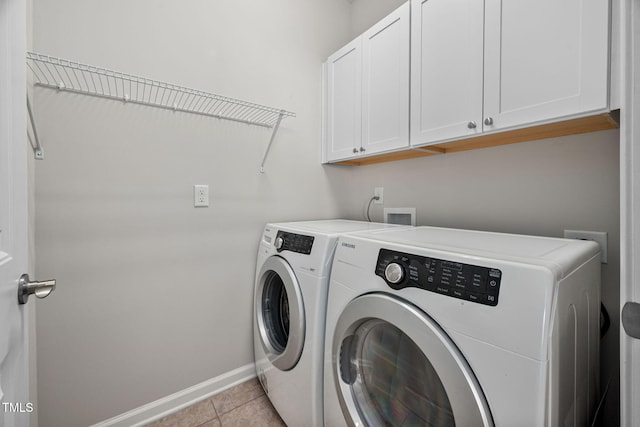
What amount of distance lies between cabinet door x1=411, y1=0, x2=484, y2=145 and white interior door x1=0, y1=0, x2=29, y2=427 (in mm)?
1438

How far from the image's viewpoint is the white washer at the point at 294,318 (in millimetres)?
1090

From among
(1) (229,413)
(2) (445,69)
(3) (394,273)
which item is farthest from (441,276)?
(1) (229,413)

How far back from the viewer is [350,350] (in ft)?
3.16

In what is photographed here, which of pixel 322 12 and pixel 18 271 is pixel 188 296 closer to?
pixel 18 271

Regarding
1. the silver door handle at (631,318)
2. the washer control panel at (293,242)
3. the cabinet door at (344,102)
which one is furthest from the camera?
the cabinet door at (344,102)

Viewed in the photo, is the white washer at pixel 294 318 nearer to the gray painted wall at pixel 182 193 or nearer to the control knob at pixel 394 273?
the gray painted wall at pixel 182 193

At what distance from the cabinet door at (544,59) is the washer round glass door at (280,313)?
43.9 inches

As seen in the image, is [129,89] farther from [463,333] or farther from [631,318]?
[631,318]

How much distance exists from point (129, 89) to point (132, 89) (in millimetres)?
12

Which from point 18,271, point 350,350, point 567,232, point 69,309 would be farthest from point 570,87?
point 69,309

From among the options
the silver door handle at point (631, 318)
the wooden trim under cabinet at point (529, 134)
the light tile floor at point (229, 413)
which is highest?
the wooden trim under cabinet at point (529, 134)

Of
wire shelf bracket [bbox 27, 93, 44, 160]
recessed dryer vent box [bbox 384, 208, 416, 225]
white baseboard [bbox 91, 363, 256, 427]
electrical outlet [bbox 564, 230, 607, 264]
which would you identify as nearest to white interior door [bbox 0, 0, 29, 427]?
wire shelf bracket [bbox 27, 93, 44, 160]

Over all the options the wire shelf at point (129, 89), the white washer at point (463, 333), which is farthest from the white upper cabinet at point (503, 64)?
the wire shelf at point (129, 89)

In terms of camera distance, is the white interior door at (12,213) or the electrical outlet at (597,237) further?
the electrical outlet at (597,237)
